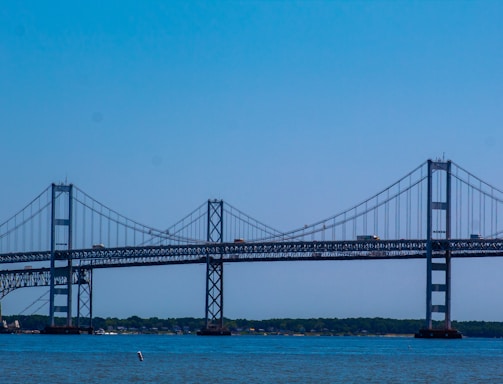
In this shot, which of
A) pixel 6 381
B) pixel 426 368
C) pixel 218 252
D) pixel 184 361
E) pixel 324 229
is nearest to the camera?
pixel 6 381

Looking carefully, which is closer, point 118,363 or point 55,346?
point 118,363

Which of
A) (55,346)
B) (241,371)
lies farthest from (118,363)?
(55,346)

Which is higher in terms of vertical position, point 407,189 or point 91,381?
point 407,189

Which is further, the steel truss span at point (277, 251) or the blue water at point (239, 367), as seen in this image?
the steel truss span at point (277, 251)

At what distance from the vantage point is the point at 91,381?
137 feet

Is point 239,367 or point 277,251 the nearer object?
point 239,367

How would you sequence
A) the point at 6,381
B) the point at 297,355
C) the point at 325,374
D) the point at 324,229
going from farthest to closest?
the point at 324,229
the point at 297,355
the point at 325,374
the point at 6,381

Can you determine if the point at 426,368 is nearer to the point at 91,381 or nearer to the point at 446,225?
the point at 91,381

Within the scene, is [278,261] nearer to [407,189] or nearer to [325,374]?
[407,189]

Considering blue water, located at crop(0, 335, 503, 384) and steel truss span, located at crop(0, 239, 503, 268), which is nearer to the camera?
blue water, located at crop(0, 335, 503, 384)

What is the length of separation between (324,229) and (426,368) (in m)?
38.2

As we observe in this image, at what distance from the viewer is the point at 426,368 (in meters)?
50.7

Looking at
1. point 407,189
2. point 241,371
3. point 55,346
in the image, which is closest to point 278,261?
point 407,189

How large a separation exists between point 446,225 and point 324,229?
1015 cm
